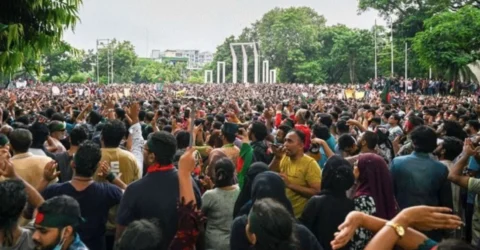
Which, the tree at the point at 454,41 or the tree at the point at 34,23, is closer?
the tree at the point at 34,23

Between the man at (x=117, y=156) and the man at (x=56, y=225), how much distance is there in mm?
2072

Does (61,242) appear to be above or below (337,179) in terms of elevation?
below

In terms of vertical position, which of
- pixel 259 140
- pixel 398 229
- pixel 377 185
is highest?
pixel 259 140

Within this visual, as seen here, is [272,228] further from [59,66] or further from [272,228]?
[59,66]

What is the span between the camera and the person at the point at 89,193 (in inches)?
164

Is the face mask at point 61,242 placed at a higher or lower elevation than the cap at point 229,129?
lower

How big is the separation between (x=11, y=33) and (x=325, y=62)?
207 ft

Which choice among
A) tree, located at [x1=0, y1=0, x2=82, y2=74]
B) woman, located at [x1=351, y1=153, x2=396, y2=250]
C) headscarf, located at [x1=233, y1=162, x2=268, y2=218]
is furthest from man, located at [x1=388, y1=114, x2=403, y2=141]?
tree, located at [x1=0, y1=0, x2=82, y2=74]

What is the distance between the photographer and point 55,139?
712 cm

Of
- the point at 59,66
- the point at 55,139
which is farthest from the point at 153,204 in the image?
the point at 59,66

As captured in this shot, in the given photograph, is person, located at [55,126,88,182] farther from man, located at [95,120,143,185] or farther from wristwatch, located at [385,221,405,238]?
wristwatch, located at [385,221,405,238]

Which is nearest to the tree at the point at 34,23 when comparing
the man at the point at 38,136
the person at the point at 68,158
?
the man at the point at 38,136

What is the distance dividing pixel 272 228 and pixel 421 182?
9.21 feet

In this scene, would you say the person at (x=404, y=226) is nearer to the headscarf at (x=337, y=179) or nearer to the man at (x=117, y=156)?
the headscarf at (x=337, y=179)
